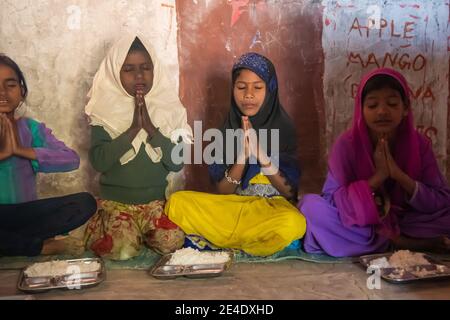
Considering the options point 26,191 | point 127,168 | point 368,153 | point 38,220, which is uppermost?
point 368,153

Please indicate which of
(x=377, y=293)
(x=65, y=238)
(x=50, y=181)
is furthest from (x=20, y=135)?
(x=377, y=293)

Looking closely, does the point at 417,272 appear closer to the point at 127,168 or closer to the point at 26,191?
the point at 127,168

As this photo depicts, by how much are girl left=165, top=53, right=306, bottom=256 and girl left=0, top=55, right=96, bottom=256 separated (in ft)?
2.16

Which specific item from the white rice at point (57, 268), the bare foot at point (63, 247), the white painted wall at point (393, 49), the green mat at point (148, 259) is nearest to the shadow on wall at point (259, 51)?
the white painted wall at point (393, 49)

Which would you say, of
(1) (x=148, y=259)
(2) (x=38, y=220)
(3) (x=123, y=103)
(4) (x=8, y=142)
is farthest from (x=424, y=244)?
(4) (x=8, y=142)

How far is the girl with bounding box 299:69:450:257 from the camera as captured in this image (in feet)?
9.97

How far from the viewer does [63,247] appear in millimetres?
3170

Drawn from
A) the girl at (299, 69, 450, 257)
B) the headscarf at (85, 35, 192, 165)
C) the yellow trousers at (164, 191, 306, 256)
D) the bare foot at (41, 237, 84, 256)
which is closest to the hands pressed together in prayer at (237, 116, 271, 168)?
the yellow trousers at (164, 191, 306, 256)

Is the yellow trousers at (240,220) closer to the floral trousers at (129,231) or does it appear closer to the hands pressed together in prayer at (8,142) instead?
the floral trousers at (129,231)

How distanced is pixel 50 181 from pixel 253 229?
1.56 meters

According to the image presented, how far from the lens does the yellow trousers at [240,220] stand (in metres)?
3.02

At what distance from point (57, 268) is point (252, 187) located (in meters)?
1.26

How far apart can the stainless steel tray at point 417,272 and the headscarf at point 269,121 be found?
803 mm
